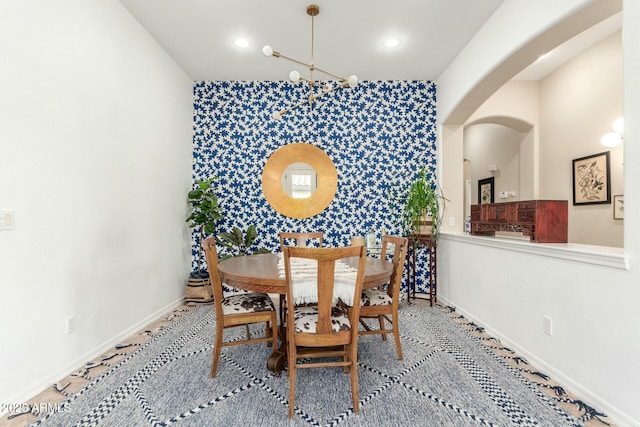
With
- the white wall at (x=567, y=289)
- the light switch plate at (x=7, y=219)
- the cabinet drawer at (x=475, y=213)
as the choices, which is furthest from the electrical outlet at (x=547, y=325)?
the light switch plate at (x=7, y=219)

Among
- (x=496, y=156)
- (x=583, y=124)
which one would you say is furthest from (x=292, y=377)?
(x=496, y=156)

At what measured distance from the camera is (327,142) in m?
4.10

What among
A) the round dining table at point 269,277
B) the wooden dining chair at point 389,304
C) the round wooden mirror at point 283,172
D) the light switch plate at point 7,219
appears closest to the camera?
the light switch plate at point 7,219

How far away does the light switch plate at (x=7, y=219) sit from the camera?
65.2 inches

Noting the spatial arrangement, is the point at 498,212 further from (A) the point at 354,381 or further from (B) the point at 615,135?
(A) the point at 354,381

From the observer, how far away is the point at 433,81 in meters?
4.11

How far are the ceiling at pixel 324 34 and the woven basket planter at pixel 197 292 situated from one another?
101 inches

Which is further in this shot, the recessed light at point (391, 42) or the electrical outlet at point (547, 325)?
the recessed light at point (391, 42)

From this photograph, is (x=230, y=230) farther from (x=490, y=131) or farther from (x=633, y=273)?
(x=490, y=131)

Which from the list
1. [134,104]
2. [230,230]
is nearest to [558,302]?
[230,230]

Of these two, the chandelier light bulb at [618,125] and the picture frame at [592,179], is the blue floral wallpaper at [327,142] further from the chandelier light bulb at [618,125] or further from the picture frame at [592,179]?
the chandelier light bulb at [618,125]

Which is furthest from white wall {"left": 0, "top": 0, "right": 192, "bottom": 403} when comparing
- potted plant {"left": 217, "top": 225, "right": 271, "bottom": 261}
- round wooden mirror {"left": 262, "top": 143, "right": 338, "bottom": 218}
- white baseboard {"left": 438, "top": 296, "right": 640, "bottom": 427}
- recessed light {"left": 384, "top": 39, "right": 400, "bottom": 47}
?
white baseboard {"left": 438, "top": 296, "right": 640, "bottom": 427}

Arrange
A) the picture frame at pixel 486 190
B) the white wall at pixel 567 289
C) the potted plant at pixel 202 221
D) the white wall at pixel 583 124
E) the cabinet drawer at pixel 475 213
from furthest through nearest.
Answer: the picture frame at pixel 486 190 → the potted plant at pixel 202 221 → the white wall at pixel 583 124 → the cabinet drawer at pixel 475 213 → the white wall at pixel 567 289

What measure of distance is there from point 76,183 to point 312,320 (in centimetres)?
188
